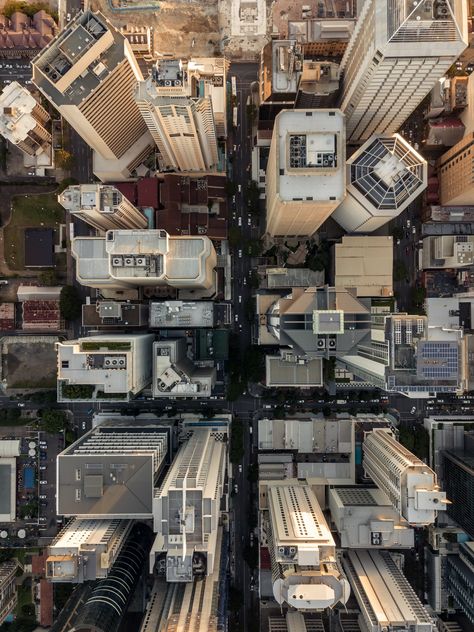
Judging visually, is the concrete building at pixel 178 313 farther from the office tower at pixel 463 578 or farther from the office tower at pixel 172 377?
the office tower at pixel 463 578

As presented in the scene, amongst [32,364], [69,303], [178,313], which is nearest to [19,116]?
[69,303]

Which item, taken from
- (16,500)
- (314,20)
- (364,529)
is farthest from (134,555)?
(314,20)

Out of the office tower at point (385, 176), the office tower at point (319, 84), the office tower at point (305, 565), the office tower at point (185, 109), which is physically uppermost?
the office tower at point (319, 84)

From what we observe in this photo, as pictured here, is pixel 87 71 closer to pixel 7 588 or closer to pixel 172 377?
pixel 172 377

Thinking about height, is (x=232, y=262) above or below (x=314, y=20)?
below

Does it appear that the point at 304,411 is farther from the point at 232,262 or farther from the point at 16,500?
the point at 16,500

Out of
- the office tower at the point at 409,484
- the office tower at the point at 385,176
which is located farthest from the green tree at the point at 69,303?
the office tower at the point at 409,484
